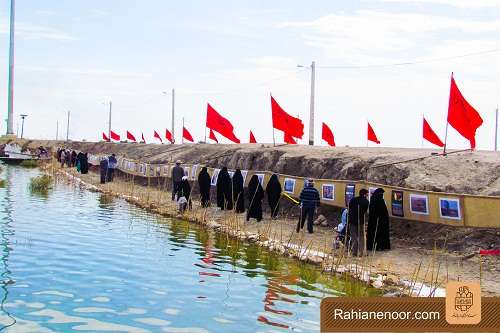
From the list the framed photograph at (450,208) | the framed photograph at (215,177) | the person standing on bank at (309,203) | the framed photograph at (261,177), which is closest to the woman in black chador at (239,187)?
the framed photograph at (261,177)

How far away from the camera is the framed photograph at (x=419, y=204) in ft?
48.4

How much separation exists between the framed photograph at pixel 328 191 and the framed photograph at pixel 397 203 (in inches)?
105

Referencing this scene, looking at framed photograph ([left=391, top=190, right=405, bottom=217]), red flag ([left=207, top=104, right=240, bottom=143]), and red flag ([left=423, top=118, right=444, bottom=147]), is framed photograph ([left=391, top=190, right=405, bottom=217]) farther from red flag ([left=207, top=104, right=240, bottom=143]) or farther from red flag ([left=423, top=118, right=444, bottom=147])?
red flag ([left=207, top=104, right=240, bottom=143])

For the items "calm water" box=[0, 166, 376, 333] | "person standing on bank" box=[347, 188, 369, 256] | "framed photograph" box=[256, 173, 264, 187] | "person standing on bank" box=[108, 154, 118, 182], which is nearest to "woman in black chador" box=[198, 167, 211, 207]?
"framed photograph" box=[256, 173, 264, 187]

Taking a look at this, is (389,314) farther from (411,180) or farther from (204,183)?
(204,183)

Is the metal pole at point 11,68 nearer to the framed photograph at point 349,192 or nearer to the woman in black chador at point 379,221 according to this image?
the framed photograph at point 349,192

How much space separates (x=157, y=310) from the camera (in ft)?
29.1

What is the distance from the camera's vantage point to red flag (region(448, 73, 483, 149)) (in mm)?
17109

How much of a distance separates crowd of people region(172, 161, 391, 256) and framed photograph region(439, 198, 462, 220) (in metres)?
1.29

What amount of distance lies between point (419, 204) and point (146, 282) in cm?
745

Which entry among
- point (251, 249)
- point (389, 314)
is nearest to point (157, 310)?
point (389, 314)

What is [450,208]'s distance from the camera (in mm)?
14133

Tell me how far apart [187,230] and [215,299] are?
315 inches

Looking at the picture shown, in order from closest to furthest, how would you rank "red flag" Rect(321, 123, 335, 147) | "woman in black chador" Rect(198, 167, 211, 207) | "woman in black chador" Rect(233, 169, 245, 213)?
"woman in black chador" Rect(233, 169, 245, 213) < "woman in black chador" Rect(198, 167, 211, 207) < "red flag" Rect(321, 123, 335, 147)
